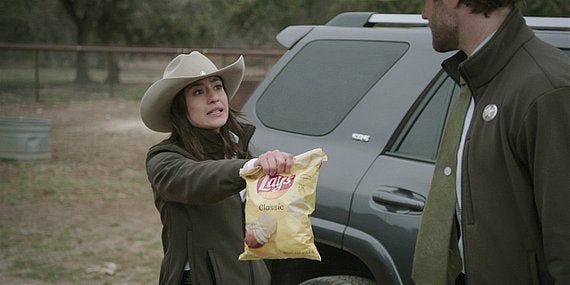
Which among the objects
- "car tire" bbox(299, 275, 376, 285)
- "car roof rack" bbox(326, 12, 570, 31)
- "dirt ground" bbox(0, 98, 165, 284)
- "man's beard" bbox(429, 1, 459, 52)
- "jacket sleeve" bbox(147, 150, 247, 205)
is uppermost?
"man's beard" bbox(429, 1, 459, 52)

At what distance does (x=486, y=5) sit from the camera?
2174 millimetres

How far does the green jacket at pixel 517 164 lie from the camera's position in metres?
1.93

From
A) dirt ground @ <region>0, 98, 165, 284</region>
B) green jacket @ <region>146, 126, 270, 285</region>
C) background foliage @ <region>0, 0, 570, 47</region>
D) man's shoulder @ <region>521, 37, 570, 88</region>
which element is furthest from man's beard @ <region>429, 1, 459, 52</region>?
background foliage @ <region>0, 0, 570, 47</region>

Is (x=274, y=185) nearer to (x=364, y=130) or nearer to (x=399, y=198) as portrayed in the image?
(x=399, y=198)

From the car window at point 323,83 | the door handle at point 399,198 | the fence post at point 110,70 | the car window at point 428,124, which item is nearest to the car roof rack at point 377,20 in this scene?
the car window at point 323,83

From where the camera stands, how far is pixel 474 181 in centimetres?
208

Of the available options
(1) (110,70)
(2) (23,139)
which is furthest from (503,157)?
(1) (110,70)

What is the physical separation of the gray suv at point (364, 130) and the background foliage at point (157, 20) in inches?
656

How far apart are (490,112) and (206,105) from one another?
1189mm

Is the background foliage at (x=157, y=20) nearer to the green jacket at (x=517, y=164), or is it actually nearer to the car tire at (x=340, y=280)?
the car tire at (x=340, y=280)

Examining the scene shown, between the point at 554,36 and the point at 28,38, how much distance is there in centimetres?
2382

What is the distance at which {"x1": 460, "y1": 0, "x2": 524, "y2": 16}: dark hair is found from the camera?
2.17 meters

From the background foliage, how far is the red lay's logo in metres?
18.1

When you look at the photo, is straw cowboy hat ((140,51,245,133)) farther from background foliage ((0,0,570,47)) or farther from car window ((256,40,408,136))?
background foliage ((0,0,570,47))
